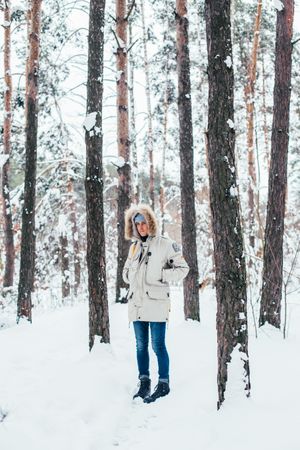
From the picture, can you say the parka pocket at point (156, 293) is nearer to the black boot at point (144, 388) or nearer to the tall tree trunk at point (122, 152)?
the black boot at point (144, 388)

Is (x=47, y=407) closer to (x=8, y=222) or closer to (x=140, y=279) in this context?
(x=140, y=279)

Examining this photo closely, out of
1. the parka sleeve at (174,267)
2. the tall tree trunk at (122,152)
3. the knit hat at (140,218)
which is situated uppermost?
the tall tree trunk at (122,152)

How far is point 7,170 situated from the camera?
1437cm

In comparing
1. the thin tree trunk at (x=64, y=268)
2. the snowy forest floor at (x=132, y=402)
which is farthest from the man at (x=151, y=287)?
the thin tree trunk at (x=64, y=268)

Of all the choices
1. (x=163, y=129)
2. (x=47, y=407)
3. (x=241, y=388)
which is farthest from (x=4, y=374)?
(x=163, y=129)

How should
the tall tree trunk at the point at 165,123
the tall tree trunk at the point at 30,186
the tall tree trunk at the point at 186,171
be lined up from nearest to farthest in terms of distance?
the tall tree trunk at the point at 186,171
the tall tree trunk at the point at 30,186
the tall tree trunk at the point at 165,123

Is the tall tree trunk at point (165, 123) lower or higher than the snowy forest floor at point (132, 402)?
higher

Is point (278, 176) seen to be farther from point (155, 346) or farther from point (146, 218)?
point (155, 346)

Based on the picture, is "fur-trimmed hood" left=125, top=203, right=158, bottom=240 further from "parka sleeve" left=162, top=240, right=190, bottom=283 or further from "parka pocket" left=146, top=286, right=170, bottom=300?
"parka pocket" left=146, top=286, right=170, bottom=300

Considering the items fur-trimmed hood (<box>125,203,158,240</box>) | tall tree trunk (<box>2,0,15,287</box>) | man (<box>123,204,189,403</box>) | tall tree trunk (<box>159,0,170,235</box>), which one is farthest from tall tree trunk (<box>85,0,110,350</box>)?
tall tree trunk (<box>159,0,170,235</box>)

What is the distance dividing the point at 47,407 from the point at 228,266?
7.17 feet

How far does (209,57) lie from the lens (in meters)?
4.36

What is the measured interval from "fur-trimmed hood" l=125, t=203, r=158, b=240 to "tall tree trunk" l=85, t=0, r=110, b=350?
44.7 inches

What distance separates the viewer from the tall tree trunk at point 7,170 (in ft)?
46.1
